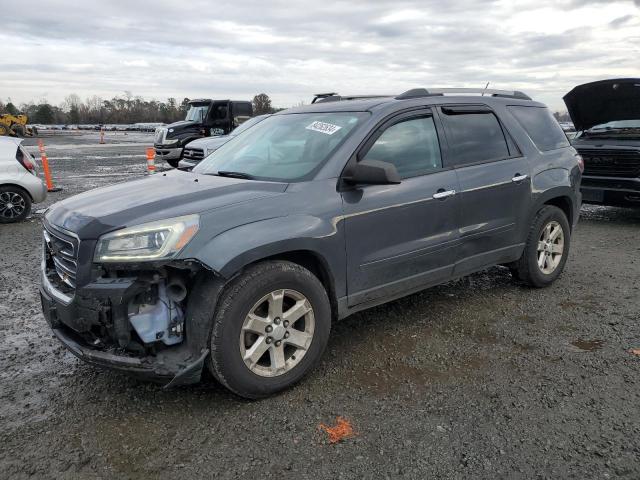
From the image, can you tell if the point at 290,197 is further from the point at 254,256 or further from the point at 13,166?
the point at 13,166

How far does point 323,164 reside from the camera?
11.8 feet

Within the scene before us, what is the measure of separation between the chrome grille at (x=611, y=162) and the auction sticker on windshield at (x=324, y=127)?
6089 mm

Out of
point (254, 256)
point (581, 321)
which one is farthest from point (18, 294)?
point (581, 321)

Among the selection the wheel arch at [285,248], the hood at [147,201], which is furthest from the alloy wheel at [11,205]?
the wheel arch at [285,248]

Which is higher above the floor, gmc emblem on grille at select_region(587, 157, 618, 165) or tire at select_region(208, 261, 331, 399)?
gmc emblem on grille at select_region(587, 157, 618, 165)

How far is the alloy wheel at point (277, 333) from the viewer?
310 centimetres

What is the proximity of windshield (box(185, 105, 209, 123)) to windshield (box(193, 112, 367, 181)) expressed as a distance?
533 inches

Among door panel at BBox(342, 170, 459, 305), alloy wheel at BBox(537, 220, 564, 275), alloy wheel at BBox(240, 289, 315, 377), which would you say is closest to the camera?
alloy wheel at BBox(240, 289, 315, 377)

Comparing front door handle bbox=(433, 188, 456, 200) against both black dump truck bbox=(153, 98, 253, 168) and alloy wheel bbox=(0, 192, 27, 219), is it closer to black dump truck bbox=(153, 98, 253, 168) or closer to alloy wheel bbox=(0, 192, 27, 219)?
alloy wheel bbox=(0, 192, 27, 219)

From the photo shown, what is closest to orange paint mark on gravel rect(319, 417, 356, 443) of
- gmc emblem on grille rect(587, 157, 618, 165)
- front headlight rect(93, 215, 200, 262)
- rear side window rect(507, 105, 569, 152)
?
front headlight rect(93, 215, 200, 262)

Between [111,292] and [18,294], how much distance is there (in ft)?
10.0

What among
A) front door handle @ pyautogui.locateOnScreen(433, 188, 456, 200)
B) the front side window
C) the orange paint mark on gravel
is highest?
the front side window

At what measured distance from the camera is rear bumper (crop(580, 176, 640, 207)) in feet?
25.8

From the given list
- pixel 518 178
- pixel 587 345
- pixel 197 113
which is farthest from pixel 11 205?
pixel 197 113
